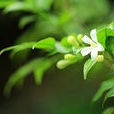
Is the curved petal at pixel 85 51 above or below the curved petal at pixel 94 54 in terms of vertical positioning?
above

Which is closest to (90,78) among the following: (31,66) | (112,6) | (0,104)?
(31,66)

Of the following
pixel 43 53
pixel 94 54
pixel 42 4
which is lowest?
pixel 94 54

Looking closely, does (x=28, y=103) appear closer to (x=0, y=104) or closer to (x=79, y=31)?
(x=0, y=104)

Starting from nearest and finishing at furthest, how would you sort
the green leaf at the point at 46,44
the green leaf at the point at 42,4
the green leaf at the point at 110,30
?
the green leaf at the point at 110,30
the green leaf at the point at 46,44
the green leaf at the point at 42,4

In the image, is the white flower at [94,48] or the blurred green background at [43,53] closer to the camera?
the white flower at [94,48]

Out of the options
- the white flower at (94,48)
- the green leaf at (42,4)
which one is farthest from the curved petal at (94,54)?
the green leaf at (42,4)

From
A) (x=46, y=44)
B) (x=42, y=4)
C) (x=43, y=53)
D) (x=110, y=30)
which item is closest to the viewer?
(x=110, y=30)

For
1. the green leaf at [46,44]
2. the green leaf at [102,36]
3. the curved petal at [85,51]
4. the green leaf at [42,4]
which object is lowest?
the curved petal at [85,51]

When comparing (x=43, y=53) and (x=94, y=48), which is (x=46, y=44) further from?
(x=43, y=53)

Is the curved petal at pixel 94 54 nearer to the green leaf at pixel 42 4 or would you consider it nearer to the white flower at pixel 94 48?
the white flower at pixel 94 48

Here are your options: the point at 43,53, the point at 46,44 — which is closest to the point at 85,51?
the point at 46,44
